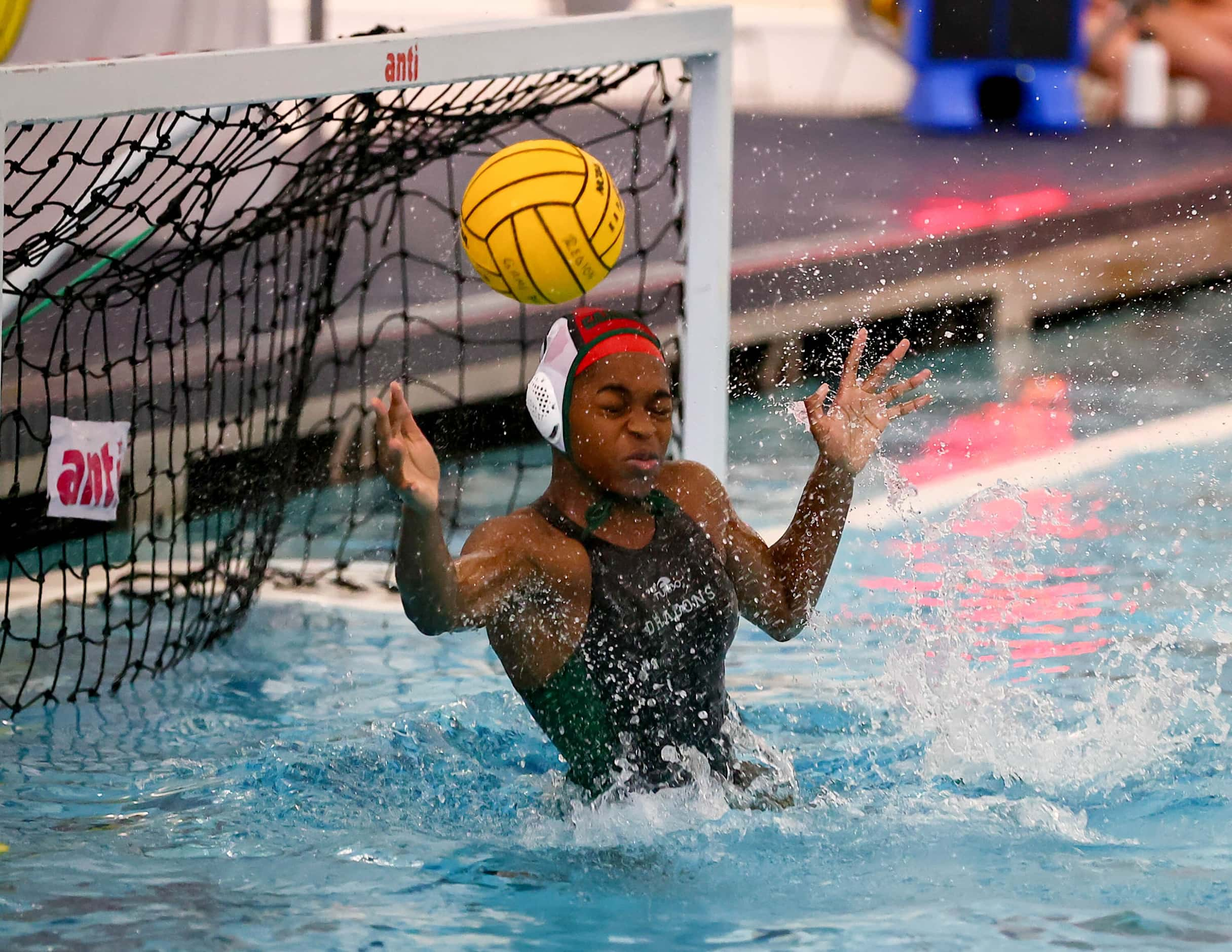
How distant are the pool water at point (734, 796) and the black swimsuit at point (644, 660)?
3.3 inches

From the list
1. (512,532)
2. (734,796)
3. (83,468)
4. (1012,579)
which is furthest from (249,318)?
(734,796)

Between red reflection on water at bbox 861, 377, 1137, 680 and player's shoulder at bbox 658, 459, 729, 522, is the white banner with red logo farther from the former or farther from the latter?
red reflection on water at bbox 861, 377, 1137, 680

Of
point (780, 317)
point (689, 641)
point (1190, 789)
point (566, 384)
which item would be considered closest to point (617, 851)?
point (689, 641)

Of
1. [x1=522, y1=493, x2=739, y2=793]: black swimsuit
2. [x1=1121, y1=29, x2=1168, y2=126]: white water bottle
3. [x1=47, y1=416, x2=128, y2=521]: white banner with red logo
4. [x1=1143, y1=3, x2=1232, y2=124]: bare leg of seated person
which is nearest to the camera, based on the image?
[x1=522, y1=493, x2=739, y2=793]: black swimsuit

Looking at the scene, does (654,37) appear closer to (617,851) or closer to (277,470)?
(277,470)

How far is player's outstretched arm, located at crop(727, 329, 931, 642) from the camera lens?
302cm

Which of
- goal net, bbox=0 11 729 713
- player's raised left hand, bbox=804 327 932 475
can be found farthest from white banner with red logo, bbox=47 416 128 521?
player's raised left hand, bbox=804 327 932 475

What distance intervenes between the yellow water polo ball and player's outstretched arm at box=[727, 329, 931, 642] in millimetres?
561

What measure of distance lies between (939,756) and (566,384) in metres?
1.16

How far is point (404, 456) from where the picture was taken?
8.13 ft

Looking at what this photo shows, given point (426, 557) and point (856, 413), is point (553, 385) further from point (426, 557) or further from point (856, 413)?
point (856, 413)

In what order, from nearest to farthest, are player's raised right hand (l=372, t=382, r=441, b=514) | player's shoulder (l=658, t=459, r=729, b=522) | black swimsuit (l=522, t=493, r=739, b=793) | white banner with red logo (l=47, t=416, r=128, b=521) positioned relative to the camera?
player's raised right hand (l=372, t=382, r=441, b=514) < black swimsuit (l=522, t=493, r=739, b=793) < player's shoulder (l=658, t=459, r=729, b=522) < white banner with red logo (l=47, t=416, r=128, b=521)

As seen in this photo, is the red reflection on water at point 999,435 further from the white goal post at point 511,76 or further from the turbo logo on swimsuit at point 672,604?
the turbo logo on swimsuit at point 672,604

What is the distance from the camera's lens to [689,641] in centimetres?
293
